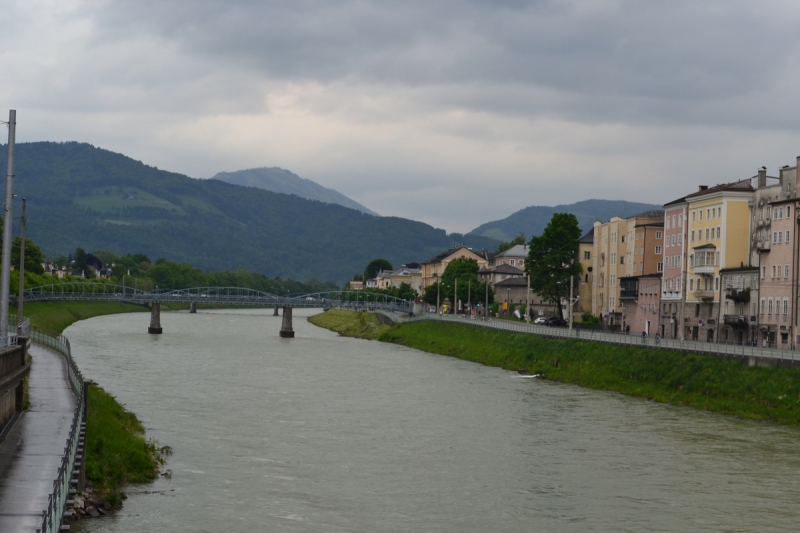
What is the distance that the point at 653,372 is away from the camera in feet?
197

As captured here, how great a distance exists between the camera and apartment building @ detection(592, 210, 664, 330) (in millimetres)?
102875

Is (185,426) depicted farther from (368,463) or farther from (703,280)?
(703,280)

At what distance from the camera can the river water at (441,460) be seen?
28797 millimetres

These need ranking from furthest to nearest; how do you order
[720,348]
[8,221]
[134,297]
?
[134,297] → [720,348] → [8,221]

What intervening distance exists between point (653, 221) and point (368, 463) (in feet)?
242

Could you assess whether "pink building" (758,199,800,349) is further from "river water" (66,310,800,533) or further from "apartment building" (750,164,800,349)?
"river water" (66,310,800,533)

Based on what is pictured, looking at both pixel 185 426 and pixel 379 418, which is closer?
pixel 185 426

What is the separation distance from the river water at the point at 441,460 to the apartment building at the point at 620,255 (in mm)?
40428

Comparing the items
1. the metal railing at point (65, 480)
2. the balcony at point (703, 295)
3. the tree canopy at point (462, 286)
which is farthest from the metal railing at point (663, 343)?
the tree canopy at point (462, 286)

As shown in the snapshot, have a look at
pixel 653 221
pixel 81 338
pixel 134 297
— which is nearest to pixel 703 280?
pixel 653 221

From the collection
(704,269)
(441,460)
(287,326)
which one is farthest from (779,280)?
(287,326)

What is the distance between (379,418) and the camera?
47875 millimetres

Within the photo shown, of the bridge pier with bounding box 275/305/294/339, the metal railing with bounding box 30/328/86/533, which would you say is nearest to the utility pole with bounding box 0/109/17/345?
the metal railing with bounding box 30/328/86/533

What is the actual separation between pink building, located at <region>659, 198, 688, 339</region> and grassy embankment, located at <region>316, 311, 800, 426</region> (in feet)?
45.3
